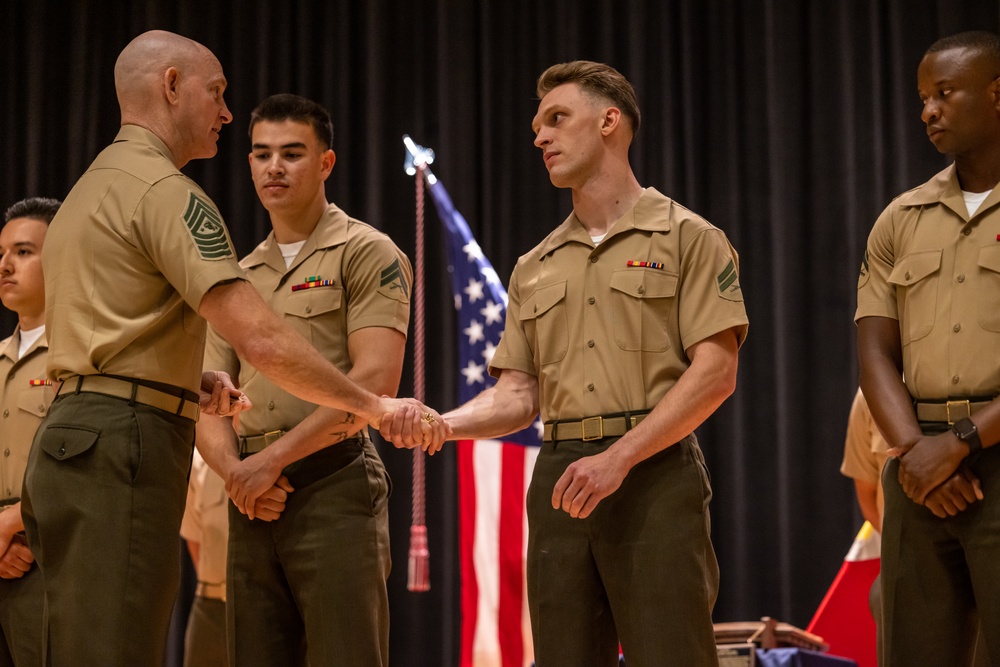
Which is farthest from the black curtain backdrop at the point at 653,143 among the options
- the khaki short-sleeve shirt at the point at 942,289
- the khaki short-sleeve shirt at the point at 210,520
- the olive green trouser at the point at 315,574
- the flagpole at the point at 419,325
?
the olive green trouser at the point at 315,574

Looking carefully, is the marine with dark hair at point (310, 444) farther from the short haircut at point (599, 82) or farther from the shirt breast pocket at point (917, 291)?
the shirt breast pocket at point (917, 291)

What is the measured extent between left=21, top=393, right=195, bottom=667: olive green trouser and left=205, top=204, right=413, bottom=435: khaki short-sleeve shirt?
68 centimetres

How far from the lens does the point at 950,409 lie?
2.57 m

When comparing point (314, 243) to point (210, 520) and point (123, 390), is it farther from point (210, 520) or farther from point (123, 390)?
point (210, 520)

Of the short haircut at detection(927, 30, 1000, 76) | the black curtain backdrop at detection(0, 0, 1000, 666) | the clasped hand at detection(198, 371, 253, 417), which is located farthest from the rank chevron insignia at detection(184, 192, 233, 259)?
the black curtain backdrop at detection(0, 0, 1000, 666)

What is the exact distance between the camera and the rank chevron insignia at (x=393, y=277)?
3221 mm

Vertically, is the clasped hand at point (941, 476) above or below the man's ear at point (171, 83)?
below

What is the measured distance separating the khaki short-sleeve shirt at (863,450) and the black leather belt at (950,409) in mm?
1475

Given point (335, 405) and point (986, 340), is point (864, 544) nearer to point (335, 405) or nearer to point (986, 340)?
point (986, 340)

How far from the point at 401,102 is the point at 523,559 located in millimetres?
2825

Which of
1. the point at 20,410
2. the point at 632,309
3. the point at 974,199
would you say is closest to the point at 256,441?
the point at 20,410

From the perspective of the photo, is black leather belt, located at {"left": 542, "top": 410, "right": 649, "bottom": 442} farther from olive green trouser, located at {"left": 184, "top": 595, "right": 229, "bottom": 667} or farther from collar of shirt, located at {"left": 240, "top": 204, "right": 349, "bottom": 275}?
olive green trouser, located at {"left": 184, "top": 595, "right": 229, "bottom": 667}

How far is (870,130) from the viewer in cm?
574

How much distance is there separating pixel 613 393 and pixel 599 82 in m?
0.86
